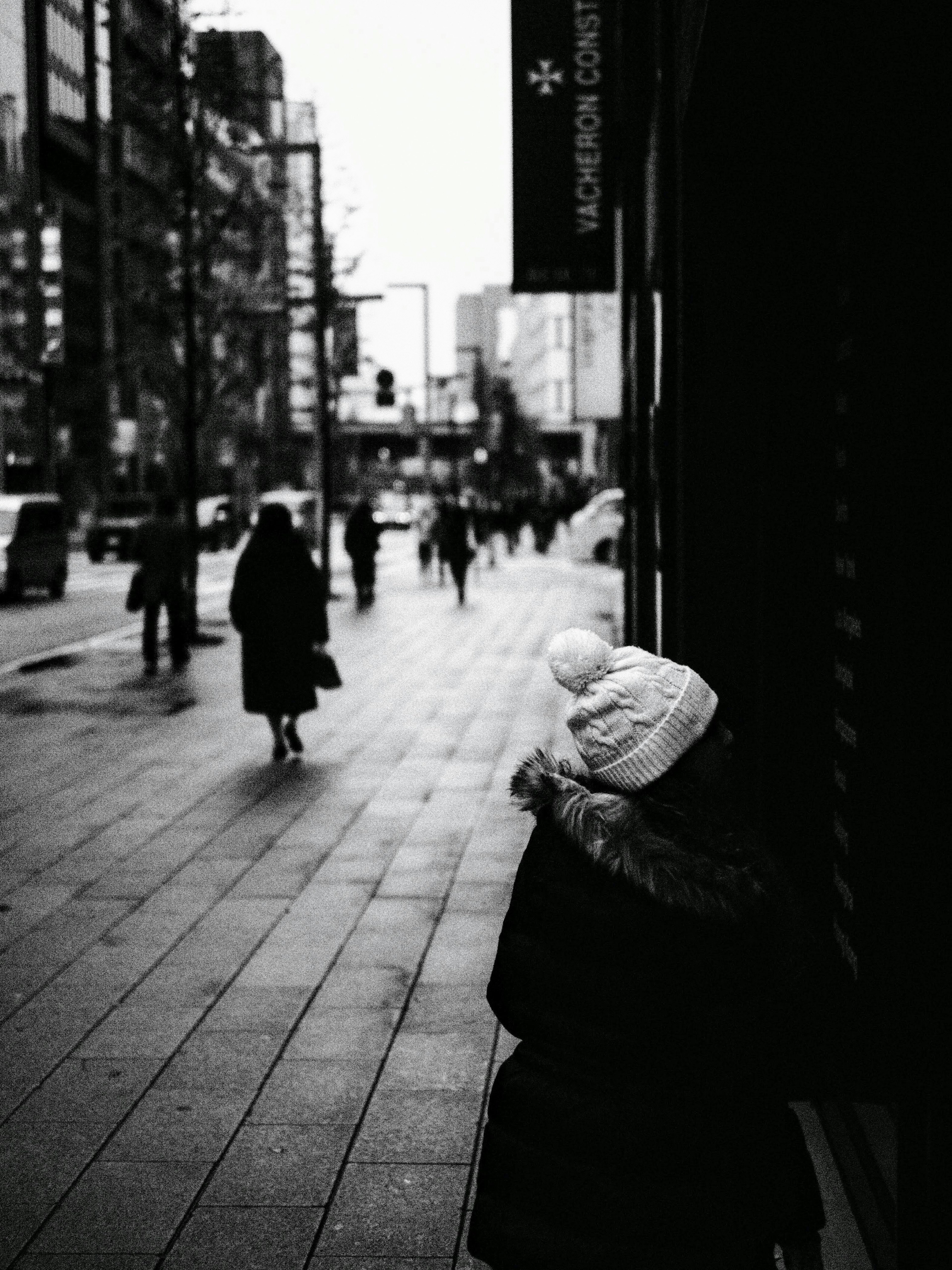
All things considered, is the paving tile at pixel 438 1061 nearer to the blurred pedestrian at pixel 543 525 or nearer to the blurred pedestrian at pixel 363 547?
the blurred pedestrian at pixel 363 547

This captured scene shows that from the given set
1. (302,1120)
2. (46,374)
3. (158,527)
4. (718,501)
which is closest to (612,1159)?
(302,1120)

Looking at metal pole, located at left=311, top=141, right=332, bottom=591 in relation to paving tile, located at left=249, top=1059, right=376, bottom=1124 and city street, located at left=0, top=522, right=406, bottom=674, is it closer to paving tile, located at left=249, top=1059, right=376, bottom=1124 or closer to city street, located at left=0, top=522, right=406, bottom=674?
city street, located at left=0, top=522, right=406, bottom=674

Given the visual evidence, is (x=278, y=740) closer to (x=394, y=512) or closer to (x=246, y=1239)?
(x=246, y=1239)

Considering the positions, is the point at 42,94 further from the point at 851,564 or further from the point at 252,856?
the point at 851,564

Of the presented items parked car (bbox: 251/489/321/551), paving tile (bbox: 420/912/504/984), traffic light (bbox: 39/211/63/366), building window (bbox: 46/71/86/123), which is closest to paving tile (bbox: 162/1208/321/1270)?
paving tile (bbox: 420/912/504/984)

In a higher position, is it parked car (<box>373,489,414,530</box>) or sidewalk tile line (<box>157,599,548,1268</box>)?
parked car (<box>373,489,414,530</box>)

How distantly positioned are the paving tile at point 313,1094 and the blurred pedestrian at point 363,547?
2429 centimetres

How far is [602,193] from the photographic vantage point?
12477 millimetres

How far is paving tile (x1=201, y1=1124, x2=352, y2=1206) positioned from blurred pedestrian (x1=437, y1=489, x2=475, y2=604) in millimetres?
24708

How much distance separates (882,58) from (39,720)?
39.9ft

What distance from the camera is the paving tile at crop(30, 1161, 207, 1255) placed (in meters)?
4.12

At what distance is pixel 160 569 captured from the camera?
60.1 feet

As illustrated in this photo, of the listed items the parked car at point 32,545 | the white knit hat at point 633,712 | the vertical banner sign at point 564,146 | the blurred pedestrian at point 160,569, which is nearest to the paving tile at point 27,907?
the white knit hat at point 633,712

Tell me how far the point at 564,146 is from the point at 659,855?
10.3m
